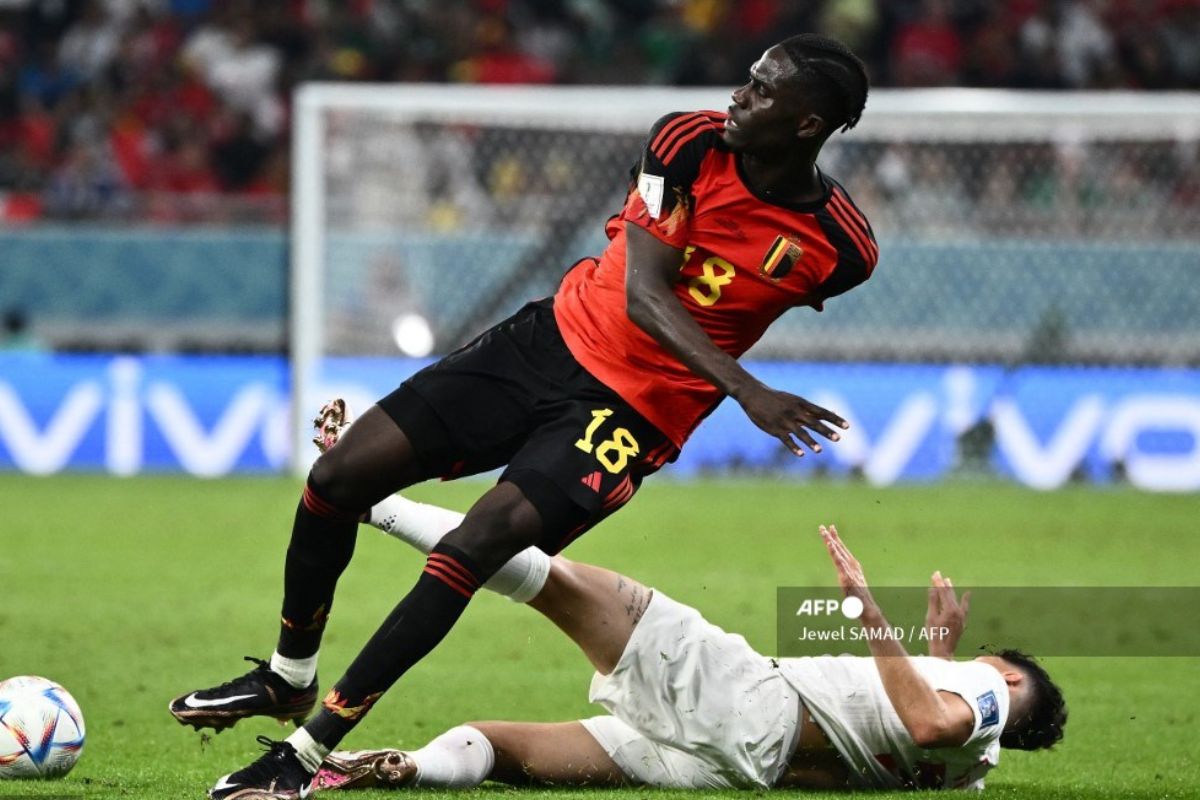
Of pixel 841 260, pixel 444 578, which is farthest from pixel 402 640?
pixel 841 260

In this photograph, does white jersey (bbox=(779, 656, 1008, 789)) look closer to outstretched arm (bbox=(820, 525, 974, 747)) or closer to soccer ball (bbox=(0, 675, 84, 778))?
outstretched arm (bbox=(820, 525, 974, 747))

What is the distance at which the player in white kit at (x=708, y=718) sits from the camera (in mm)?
5465

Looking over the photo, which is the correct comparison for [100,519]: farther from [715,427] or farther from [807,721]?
[807,721]

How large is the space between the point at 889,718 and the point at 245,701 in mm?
1897

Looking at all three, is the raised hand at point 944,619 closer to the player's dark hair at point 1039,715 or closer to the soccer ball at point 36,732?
the player's dark hair at point 1039,715

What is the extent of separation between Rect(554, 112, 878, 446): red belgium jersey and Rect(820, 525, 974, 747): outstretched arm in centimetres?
69

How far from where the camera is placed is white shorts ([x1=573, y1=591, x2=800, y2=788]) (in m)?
5.50

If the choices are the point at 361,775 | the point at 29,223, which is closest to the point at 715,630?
the point at 361,775

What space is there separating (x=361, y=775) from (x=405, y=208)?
422 inches

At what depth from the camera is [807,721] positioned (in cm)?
557

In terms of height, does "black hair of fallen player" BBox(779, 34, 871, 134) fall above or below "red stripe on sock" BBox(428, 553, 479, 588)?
above

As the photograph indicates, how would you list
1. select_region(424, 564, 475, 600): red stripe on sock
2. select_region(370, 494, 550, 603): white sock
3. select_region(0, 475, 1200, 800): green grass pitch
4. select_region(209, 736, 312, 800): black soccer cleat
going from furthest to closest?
select_region(0, 475, 1200, 800): green grass pitch
select_region(370, 494, 550, 603): white sock
select_region(424, 564, 475, 600): red stripe on sock
select_region(209, 736, 312, 800): black soccer cleat

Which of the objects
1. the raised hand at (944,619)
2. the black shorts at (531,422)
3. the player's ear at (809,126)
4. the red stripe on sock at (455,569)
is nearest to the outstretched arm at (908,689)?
the raised hand at (944,619)

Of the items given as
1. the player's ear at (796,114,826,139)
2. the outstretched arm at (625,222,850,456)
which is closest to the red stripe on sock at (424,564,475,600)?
the outstretched arm at (625,222,850,456)
